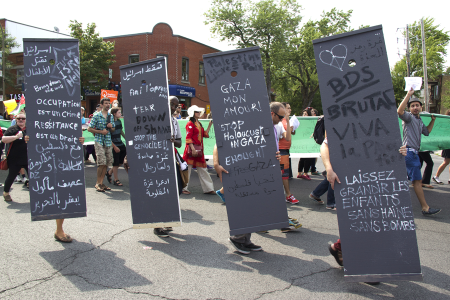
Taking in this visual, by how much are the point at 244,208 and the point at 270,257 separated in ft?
2.12

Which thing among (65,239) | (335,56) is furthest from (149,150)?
(335,56)

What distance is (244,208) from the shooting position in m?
3.86

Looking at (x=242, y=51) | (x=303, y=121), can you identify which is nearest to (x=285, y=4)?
(x=303, y=121)

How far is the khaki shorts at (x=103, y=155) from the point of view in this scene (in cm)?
722

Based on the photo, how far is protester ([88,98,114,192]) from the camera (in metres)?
7.21

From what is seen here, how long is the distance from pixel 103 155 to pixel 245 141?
4443mm

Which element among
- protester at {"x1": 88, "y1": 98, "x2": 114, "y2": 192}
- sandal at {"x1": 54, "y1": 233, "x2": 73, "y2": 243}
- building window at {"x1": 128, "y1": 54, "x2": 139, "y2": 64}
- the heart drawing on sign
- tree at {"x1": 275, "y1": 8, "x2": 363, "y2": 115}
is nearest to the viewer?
the heart drawing on sign

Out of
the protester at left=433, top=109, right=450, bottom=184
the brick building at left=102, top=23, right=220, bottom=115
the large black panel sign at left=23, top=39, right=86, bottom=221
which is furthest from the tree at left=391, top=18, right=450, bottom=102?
the large black panel sign at left=23, top=39, right=86, bottom=221

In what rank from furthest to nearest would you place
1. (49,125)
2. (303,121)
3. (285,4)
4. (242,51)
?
1. (285,4)
2. (303,121)
3. (49,125)
4. (242,51)

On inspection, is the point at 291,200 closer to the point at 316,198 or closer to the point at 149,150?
the point at 316,198

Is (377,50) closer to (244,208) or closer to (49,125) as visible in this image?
(244,208)

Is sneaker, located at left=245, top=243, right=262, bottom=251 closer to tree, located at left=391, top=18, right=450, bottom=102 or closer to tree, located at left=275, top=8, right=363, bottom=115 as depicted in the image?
tree, located at left=275, top=8, right=363, bottom=115

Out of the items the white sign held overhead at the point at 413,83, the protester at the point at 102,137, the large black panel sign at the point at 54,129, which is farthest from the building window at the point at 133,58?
the white sign held overhead at the point at 413,83

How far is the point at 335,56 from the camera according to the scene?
311 cm
